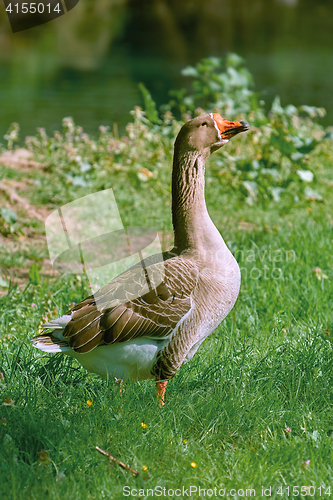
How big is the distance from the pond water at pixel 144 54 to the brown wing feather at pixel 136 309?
27.8 feet

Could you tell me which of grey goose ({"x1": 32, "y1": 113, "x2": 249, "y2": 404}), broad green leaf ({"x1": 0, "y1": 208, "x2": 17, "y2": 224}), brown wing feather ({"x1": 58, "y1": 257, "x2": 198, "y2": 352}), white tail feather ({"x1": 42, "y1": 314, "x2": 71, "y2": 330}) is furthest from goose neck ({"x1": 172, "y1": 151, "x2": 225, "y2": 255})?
broad green leaf ({"x1": 0, "y1": 208, "x2": 17, "y2": 224})

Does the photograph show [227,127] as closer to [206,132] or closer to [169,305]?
[206,132]

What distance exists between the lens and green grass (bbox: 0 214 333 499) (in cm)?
231

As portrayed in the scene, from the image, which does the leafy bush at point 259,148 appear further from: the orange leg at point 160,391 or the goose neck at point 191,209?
the orange leg at point 160,391

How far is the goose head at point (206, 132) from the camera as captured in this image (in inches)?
112

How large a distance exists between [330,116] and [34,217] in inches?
391

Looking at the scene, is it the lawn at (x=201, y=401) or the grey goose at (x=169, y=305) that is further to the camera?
the grey goose at (x=169, y=305)

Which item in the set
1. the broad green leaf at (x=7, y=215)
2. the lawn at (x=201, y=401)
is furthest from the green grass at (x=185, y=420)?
the broad green leaf at (x=7, y=215)

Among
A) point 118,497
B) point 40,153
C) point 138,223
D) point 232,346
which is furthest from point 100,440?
point 40,153

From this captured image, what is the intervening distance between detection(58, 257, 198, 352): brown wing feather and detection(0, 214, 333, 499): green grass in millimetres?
320

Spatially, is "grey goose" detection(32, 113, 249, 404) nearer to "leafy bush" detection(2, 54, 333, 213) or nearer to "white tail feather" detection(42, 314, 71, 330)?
"white tail feather" detection(42, 314, 71, 330)

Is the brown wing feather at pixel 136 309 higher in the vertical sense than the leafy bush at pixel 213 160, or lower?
higher

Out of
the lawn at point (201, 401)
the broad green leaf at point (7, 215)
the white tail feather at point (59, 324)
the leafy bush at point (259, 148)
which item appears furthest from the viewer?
the leafy bush at point (259, 148)

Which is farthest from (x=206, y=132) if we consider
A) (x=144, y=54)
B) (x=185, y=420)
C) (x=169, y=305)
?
(x=144, y=54)
